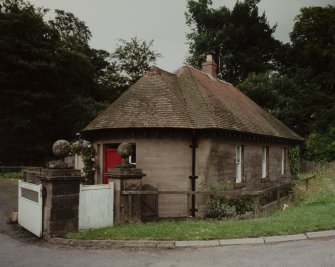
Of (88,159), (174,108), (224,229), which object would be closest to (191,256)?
(224,229)

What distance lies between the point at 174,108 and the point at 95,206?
20.7 ft

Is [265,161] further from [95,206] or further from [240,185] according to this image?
[95,206]

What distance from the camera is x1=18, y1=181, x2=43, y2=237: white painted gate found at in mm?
10172

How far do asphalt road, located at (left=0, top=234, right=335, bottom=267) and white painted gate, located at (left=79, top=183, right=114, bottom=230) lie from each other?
1.79 meters

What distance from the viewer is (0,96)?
33.6m

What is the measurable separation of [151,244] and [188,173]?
662 centimetres

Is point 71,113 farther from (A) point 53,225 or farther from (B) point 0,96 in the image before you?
(A) point 53,225

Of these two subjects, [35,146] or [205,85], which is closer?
[205,85]

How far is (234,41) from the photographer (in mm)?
43656

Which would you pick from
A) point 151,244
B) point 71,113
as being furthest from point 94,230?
point 71,113

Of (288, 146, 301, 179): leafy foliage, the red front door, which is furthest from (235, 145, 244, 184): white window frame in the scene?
(288, 146, 301, 179): leafy foliage

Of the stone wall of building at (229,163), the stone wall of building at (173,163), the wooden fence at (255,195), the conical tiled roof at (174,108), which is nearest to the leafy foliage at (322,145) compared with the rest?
the stone wall of building at (229,163)

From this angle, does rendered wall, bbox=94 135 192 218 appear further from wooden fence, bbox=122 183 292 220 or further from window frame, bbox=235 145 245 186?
window frame, bbox=235 145 245 186

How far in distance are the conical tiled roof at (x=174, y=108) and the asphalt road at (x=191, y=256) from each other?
7016mm
